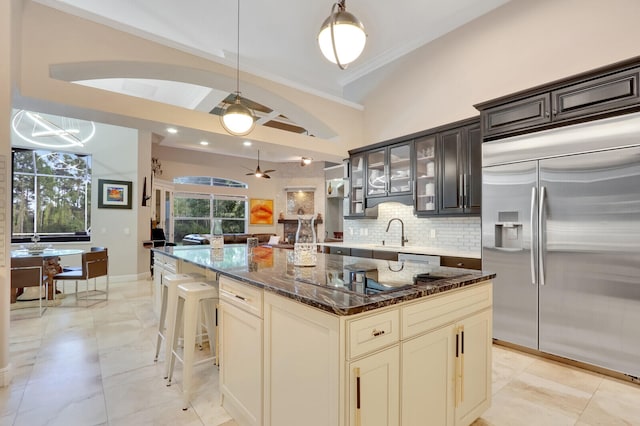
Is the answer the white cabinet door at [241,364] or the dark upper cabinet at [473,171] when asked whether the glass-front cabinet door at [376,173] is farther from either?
the white cabinet door at [241,364]

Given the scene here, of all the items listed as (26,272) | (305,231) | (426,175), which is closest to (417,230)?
(426,175)

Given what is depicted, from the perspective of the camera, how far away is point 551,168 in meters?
2.76

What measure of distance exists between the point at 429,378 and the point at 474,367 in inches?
17.9

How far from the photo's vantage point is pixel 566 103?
269cm

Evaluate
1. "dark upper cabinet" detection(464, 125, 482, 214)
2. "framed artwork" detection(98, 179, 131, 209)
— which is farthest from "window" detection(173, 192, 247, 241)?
"dark upper cabinet" detection(464, 125, 482, 214)

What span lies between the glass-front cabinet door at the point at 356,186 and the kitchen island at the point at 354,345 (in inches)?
131

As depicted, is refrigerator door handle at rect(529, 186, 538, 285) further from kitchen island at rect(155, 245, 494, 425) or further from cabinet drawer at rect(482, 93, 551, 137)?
kitchen island at rect(155, 245, 494, 425)

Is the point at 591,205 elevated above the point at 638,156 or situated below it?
below

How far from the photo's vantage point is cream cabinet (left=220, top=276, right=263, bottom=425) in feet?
5.48

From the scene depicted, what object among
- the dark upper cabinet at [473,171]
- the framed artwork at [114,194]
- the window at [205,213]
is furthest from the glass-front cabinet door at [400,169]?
the window at [205,213]

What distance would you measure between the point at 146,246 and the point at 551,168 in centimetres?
715

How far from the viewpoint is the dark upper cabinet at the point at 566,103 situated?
2.39m

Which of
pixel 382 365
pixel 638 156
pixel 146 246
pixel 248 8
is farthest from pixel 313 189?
pixel 382 365

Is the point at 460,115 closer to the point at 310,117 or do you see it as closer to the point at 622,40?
the point at 622,40
